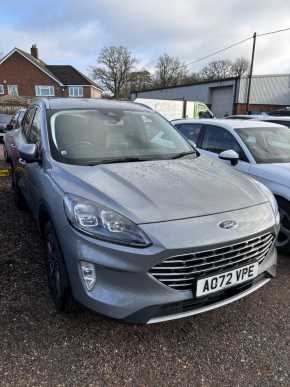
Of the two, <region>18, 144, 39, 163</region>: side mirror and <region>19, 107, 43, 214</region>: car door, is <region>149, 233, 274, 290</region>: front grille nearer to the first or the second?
<region>19, 107, 43, 214</region>: car door

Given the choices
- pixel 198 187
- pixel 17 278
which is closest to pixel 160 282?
pixel 198 187

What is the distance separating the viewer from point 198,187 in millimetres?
2434

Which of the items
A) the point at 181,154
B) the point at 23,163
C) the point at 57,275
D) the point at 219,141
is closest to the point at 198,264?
the point at 57,275

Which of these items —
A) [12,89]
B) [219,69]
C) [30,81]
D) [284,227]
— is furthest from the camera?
[219,69]

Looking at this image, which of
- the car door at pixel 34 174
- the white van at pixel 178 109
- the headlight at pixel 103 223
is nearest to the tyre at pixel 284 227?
the headlight at pixel 103 223

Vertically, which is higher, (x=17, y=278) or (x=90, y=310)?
(x=90, y=310)

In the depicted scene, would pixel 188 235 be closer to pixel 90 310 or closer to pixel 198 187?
pixel 198 187

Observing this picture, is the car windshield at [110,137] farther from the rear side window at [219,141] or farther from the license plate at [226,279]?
the license plate at [226,279]

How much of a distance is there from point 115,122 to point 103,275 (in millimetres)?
1944

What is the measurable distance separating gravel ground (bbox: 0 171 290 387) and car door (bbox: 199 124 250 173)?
1955 millimetres

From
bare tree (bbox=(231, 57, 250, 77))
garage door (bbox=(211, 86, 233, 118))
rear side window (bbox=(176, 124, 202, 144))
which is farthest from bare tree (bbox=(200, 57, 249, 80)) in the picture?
rear side window (bbox=(176, 124, 202, 144))

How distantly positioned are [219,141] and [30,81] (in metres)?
41.0

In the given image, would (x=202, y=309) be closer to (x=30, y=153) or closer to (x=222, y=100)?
(x=30, y=153)

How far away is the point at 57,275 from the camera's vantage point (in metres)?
2.44
